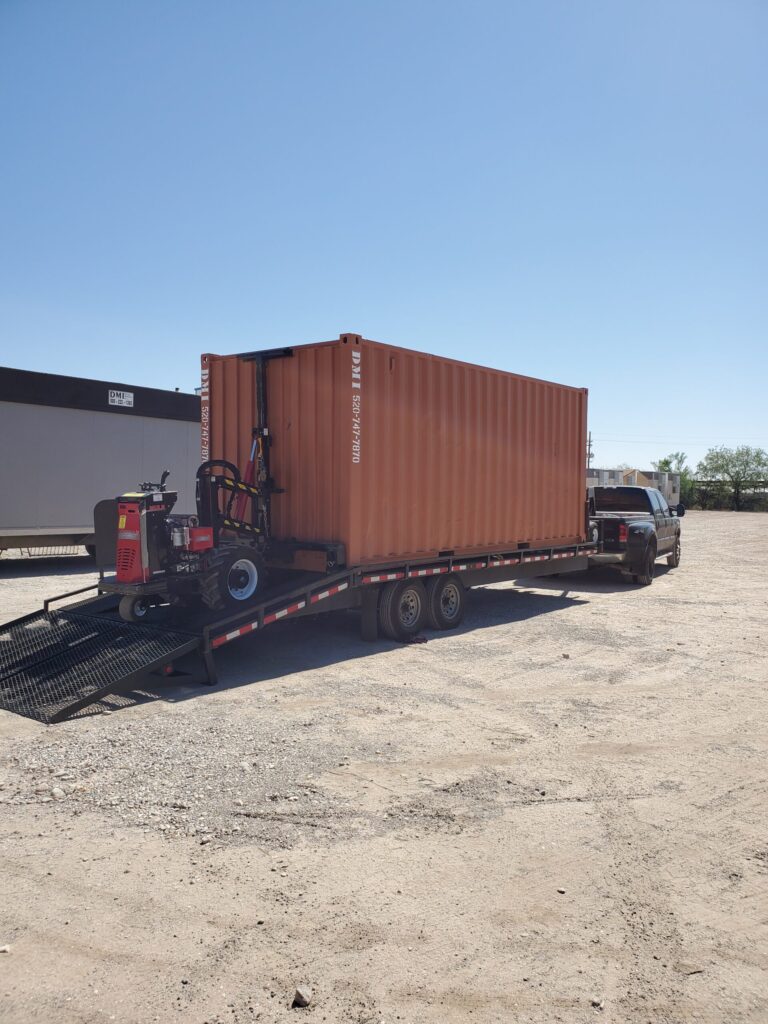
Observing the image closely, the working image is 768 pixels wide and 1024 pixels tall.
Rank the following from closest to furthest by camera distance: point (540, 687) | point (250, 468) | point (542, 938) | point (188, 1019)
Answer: point (188, 1019), point (542, 938), point (540, 687), point (250, 468)

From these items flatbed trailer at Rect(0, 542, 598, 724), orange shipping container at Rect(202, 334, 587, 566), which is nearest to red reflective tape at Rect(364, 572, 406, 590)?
flatbed trailer at Rect(0, 542, 598, 724)

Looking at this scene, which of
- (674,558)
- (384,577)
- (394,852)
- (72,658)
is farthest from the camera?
(674,558)

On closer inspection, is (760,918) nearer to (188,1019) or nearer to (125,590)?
(188,1019)

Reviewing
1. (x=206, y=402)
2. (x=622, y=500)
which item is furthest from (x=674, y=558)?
(x=206, y=402)

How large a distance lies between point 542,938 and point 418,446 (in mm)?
6960

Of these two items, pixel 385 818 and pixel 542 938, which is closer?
pixel 542 938

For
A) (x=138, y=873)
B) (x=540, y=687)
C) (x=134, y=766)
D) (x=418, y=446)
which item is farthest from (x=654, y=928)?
(x=418, y=446)

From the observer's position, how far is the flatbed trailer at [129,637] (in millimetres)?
6738

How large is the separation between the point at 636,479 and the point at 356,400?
130 ft

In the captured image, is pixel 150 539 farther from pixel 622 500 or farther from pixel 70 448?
pixel 622 500

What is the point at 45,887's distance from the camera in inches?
147

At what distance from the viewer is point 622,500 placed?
16312 mm

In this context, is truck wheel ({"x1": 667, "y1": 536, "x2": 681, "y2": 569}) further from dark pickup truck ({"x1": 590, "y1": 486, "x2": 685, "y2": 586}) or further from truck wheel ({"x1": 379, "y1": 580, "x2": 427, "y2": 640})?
truck wheel ({"x1": 379, "y1": 580, "x2": 427, "y2": 640})

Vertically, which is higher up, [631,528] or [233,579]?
[631,528]
